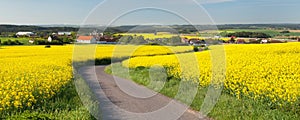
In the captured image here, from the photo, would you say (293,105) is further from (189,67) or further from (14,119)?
(189,67)

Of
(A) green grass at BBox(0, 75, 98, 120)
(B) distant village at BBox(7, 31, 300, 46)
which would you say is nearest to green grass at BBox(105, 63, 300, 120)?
(A) green grass at BBox(0, 75, 98, 120)

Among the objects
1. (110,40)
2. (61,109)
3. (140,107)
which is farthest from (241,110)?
(110,40)

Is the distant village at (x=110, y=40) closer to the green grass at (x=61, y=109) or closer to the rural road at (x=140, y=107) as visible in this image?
the rural road at (x=140, y=107)

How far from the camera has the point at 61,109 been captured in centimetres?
996

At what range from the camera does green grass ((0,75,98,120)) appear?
8.03 meters

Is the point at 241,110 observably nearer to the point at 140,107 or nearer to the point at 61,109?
the point at 140,107

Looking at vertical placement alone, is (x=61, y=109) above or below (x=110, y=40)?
below

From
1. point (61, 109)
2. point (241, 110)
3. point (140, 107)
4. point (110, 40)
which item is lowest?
point (140, 107)

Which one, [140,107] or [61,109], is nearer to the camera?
[61,109]

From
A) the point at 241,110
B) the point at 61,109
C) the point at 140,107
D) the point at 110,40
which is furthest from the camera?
the point at 110,40

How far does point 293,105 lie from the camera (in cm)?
871

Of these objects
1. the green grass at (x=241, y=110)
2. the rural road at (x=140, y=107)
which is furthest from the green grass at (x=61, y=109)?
the green grass at (x=241, y=110)

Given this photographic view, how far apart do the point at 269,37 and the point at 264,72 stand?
4675cm

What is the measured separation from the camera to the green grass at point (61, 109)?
8031 mm
